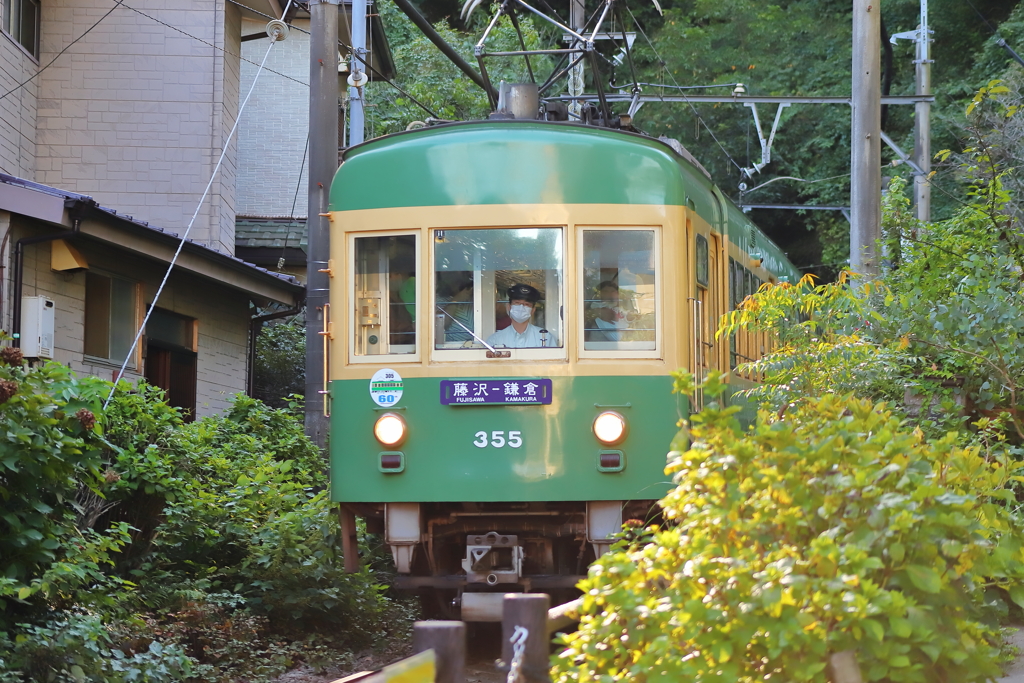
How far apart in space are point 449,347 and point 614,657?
143 inches

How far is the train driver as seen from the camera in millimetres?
7352

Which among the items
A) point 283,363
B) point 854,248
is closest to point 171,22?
point 283,363

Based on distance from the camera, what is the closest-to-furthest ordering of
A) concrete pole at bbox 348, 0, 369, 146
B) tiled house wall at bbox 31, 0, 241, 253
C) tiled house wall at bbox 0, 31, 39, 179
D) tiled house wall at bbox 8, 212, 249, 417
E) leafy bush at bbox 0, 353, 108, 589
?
1. leafy bush at bbox 0, 353, 108, 589
2. tiled house wall at bbox 8, 212, 249, 417
3. concrete pole at bbox 348, 0, 369, 146
4. tiled house wall at bbox 0, 31, 39, 179
5. tiled house wall at bbox 31, 0, 241, 253

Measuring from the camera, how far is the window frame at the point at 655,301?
7.30 m

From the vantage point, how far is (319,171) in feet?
35.0

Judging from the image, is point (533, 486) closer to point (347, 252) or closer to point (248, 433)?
point (347, 252)

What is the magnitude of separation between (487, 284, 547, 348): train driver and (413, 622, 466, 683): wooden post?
150 inches

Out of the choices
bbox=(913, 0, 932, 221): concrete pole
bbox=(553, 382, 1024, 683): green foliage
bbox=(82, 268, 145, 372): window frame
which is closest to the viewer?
bbox=(553, 382, 1024, 683): green foliage

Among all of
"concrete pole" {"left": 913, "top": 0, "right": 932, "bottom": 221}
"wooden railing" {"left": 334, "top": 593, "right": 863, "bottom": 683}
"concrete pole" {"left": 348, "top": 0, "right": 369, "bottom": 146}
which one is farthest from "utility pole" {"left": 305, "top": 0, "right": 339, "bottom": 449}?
"concrete pole" {"left": 913, "top": 0, "right": 932, "bottom": 221}

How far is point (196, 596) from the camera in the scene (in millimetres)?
7988

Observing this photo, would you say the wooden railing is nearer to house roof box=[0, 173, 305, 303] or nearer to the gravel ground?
the gravel ground

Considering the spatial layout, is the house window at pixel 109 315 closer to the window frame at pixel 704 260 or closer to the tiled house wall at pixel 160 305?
the tiled house wall at pixel 160 305

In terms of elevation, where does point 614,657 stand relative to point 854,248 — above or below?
below

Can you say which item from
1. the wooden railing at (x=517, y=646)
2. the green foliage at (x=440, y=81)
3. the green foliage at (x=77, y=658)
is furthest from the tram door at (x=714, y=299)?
the green foliage at (x=440, y=81)
